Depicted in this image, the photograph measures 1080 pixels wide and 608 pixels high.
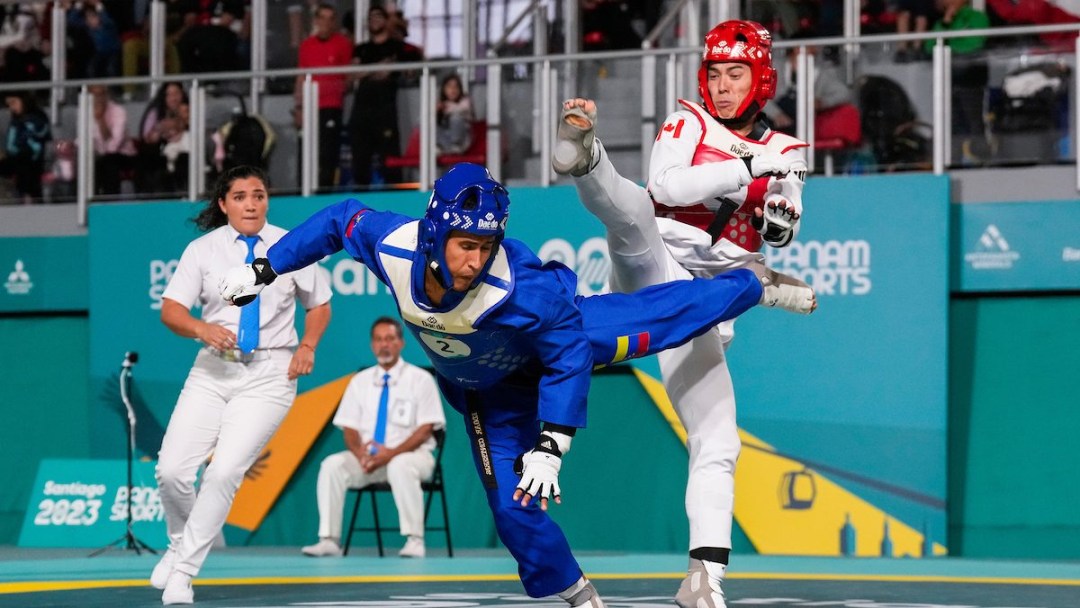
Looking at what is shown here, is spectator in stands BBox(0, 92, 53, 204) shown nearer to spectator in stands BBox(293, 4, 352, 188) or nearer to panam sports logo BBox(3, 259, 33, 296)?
panam sports logo BBox(3, 259, 33, 296)

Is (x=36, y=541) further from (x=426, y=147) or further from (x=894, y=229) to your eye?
(x=894, y=229)

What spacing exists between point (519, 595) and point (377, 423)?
3.86 metres

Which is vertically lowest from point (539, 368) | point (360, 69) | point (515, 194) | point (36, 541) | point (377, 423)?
point (36, 541)

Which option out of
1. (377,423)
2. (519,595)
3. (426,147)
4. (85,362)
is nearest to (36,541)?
(85,362)

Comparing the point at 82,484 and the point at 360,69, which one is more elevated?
the point at 360,69

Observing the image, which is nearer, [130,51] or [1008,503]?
[1008,503]

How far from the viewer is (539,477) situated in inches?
174

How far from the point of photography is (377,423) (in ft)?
34.0

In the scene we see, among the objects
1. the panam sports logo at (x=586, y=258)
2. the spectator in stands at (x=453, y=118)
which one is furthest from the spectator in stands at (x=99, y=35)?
the panam sports logo at (x=586, y=258)

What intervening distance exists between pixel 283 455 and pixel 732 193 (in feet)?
22.1

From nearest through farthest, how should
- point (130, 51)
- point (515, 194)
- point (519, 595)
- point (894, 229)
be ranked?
point (519, 595) → point (894, 229) → point (515, 194) → point (130, 51)

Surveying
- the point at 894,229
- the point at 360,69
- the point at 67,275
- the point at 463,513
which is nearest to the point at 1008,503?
the point at 894,229

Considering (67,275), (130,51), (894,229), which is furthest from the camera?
(130,51)

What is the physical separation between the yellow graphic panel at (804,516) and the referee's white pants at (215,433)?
3702mm
